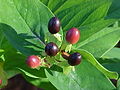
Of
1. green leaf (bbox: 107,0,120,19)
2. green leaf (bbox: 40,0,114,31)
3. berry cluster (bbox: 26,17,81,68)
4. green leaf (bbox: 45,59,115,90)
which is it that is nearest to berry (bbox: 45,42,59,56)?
berry cluster (bbox: 26,17,81,68)

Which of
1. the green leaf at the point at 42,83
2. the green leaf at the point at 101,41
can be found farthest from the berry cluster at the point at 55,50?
the green leaf at the point at 42,83

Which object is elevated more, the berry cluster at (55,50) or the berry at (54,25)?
the berry at (54,25)

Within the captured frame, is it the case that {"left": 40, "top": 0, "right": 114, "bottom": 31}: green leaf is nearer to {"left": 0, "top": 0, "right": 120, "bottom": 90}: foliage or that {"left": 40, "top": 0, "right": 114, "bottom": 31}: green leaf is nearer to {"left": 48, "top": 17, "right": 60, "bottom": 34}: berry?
{"left": 0, "top": 0, "right": 120, "bottom": 90}: foliage

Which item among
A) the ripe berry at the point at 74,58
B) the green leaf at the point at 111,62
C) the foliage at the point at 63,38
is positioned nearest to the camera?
the ripe berry at the point at 74,58

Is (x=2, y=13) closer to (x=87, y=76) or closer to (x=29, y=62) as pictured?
(x=29, y=62)

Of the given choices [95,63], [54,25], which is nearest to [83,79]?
[95,63]

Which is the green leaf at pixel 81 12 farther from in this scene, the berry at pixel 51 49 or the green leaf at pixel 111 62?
the berry at pixel 51 49

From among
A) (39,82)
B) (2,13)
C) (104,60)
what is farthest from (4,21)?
(104,60)

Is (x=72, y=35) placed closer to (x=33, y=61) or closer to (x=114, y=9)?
(x=33, y=61)
